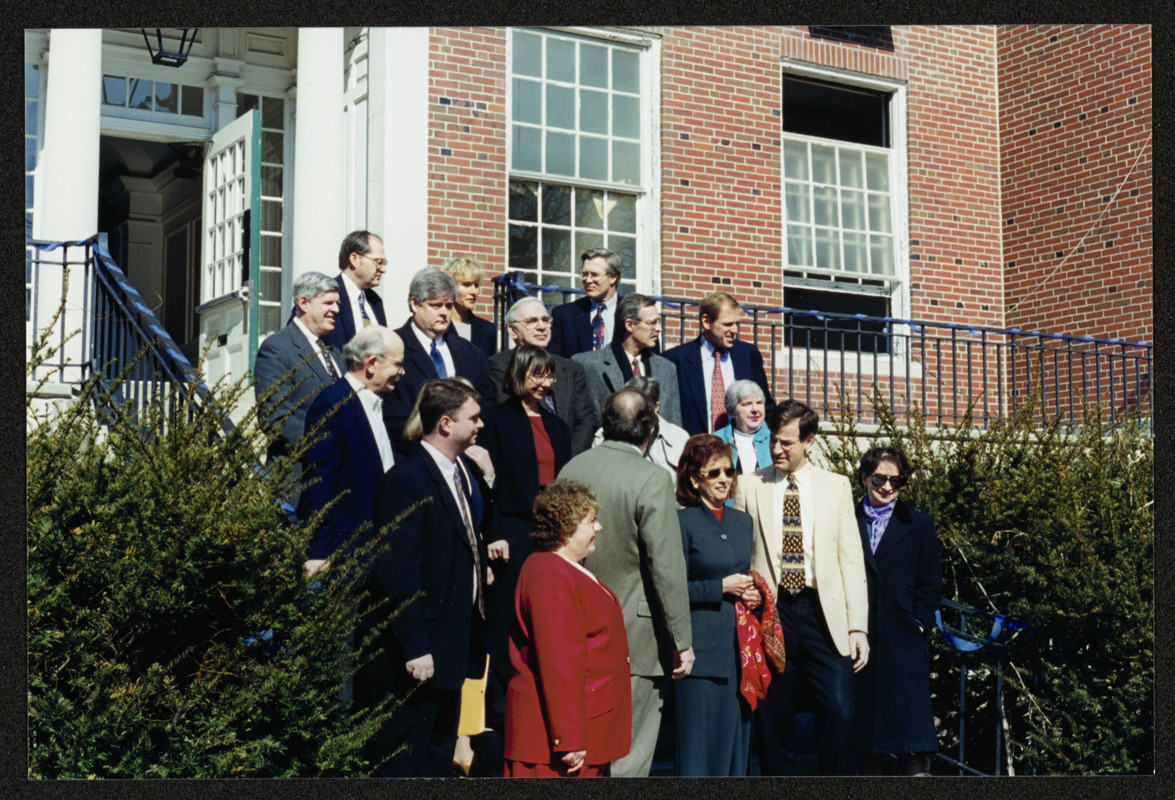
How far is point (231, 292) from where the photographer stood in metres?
9.25

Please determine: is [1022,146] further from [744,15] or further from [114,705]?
[114,705]

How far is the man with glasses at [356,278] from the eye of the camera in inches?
265

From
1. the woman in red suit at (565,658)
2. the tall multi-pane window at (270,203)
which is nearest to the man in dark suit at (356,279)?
the woman in red suit at (565,658)

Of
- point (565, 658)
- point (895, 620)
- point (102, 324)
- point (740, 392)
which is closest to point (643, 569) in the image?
point (565, 658)

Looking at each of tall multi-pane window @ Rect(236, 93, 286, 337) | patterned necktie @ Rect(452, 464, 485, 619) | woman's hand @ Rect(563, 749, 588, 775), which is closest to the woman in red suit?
woman's hand @ Rect(563, 749, 588, 775)

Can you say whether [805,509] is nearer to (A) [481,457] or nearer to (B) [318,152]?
(A) [481,457]

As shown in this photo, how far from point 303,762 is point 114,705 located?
2.34 ft

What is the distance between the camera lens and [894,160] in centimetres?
1168

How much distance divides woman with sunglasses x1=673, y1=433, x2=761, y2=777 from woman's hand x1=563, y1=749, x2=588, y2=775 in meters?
0.81

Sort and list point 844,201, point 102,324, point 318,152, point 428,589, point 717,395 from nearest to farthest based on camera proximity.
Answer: point 428,589 < point 717,395 < point 102,324 < point 318,152 < point 844,201

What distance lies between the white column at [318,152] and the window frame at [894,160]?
3.70 meters

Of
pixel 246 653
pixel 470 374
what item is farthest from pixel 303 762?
pixel 470 374

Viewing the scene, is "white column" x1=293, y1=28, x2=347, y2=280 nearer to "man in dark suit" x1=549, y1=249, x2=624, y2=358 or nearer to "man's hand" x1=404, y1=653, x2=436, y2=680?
"man in dark suit" x1=549, y1=249, x2=624, y2=358

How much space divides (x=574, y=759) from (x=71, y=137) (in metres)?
5.70
